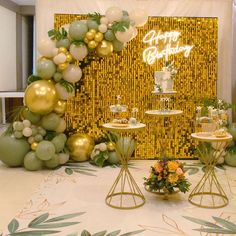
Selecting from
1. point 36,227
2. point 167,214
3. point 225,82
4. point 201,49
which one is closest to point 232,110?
point 225,82

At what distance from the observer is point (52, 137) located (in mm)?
5238

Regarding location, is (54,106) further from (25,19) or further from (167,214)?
(25,19)

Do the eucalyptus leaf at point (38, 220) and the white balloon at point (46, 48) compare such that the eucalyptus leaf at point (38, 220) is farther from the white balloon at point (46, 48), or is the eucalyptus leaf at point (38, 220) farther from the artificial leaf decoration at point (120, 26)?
the artificial leaf decoration at point (120, 26)

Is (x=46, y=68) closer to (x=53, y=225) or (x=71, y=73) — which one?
(x=71, y=73)

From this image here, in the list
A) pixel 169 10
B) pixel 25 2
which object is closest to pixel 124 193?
pixel 169 10

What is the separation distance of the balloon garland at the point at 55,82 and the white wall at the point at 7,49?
472 cm

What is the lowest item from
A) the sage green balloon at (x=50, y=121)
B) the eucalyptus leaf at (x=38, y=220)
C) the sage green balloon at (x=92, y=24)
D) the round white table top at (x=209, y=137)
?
the eucalyptus leaf at (x=38, y=220)

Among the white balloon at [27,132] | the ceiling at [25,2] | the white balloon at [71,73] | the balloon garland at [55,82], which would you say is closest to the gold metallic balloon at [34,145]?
the balloon garland at [55,82]

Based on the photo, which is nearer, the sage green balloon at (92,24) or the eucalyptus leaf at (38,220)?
the eucalyptus leaf at (38,220)

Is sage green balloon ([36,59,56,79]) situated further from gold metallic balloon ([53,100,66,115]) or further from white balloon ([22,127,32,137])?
white balloon ([22,127,32,137])

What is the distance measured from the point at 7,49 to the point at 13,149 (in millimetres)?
5466

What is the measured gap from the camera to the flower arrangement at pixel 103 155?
543cm

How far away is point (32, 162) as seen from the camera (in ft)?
16.7

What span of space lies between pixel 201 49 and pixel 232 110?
1.21m
